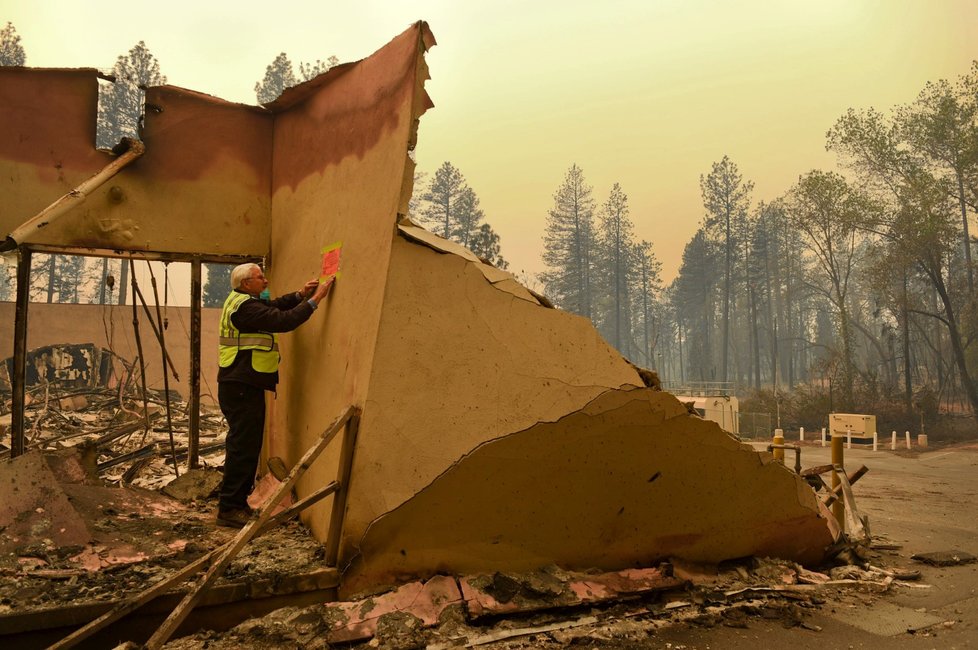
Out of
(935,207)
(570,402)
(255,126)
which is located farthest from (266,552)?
(935,207)

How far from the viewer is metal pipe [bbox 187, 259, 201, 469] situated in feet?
Result: 17.3

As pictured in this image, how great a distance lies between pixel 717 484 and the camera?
14.4ft

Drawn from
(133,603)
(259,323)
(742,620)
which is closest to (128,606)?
(133,603)

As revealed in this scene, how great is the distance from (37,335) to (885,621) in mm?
22592

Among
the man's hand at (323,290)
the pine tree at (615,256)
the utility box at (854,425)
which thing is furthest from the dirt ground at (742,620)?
the pine tree at (615,256)

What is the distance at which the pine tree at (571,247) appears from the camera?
4556cm

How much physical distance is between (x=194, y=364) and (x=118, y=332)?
16.9 metres

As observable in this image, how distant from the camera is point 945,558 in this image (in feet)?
18.1

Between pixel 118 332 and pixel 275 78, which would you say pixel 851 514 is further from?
pixel 275 78

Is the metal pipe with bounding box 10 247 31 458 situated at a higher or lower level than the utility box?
higher

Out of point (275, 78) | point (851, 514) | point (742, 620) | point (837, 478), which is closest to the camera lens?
point (742, 620)

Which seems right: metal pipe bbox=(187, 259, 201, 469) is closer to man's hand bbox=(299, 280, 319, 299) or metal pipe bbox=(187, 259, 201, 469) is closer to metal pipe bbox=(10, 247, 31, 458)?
metal pipe bbox=(10, 247, 31, 458)

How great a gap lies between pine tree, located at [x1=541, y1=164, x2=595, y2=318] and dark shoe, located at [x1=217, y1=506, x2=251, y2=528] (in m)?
41.7

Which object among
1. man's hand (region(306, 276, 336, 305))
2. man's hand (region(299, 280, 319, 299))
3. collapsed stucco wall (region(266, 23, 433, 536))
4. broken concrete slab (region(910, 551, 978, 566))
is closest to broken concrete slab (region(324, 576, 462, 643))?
collapsed stucco wall (region(266, 23, 433, 536))
